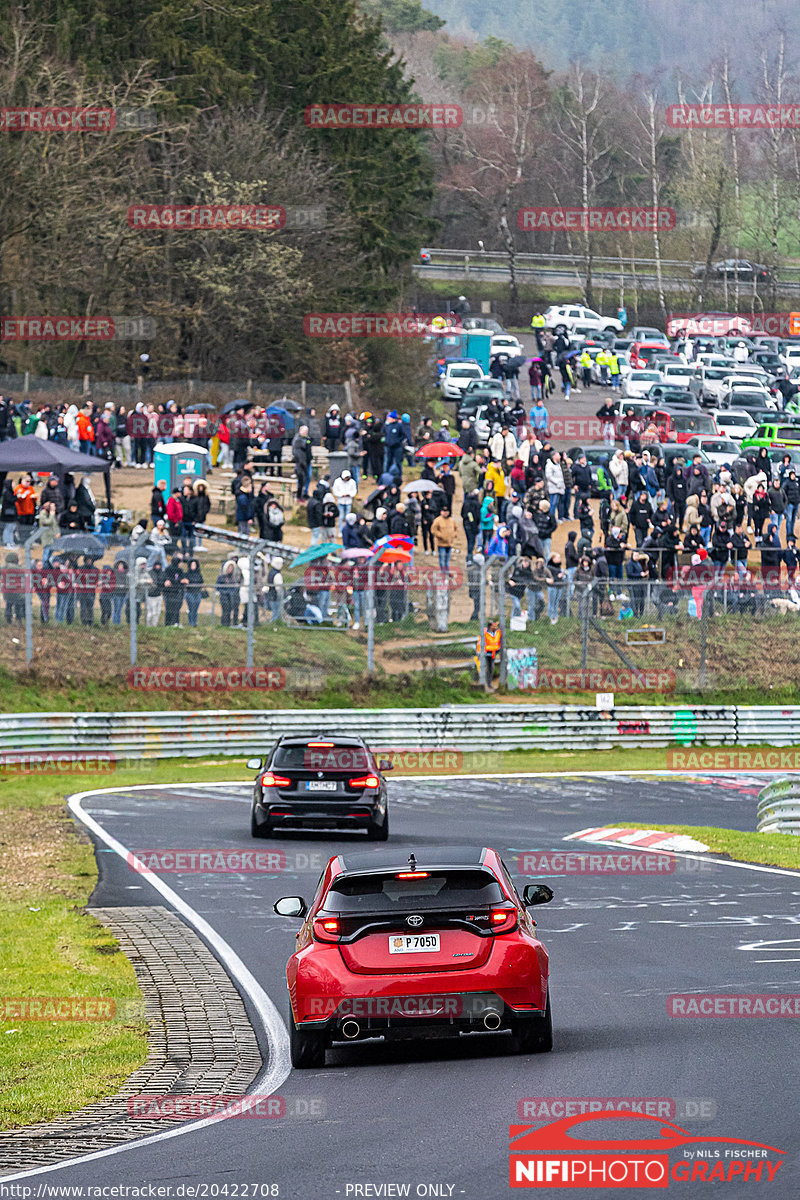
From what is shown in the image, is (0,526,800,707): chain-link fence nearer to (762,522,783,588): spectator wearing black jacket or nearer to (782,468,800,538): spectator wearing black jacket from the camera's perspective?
(762,522,783,588): spectator wearing black jacket

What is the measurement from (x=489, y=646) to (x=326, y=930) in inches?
866

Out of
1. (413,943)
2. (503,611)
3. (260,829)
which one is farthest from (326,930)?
(503,611)

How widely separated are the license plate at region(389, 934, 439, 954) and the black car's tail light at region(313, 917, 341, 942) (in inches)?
12.5

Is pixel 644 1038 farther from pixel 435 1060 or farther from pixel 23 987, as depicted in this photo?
pixel 23 987

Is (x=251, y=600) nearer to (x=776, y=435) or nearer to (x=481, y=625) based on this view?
(x=481, y=625)

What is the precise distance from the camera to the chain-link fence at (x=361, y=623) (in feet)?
96.0

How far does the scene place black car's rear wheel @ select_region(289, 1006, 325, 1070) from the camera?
969cm

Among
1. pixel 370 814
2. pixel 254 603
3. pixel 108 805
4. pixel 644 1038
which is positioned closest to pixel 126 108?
pixel 254 603

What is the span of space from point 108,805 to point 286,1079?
15249mm

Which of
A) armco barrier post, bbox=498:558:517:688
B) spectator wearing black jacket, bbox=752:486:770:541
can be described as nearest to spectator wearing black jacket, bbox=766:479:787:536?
spectator wearing black jacket, bbox=752:486:770:541

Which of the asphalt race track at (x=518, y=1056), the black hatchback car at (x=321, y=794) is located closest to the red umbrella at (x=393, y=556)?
the asphalt race track at (x=518, y=1056)

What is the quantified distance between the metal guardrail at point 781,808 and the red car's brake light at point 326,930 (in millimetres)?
13289

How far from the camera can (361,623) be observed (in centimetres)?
3042

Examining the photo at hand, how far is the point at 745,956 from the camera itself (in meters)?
13.0
